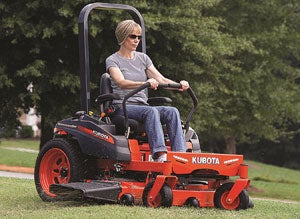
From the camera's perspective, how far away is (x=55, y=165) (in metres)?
9.50

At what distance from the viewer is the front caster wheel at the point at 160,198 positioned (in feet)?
27.5

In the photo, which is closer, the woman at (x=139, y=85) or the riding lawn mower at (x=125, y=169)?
the riding lawn mower at (x=125, y=169)

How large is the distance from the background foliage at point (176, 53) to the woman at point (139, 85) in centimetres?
897

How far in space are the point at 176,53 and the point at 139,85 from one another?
38.4ft

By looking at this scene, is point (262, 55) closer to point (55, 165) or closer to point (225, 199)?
point (55, 165)

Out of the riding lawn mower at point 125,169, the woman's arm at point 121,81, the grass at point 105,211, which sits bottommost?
the grass at point 105,211

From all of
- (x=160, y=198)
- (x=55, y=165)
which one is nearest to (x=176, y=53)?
(x=55, y=165)

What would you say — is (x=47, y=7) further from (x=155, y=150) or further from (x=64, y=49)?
(x=155, y=150)

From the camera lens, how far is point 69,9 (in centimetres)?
1858

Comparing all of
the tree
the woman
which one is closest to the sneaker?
the woman

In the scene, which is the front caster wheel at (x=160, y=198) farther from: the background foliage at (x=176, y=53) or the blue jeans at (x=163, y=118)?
the background foliage at (x=176, y=53)

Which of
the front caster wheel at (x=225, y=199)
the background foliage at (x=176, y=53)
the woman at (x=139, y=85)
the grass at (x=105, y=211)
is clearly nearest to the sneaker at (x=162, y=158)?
the woman at (x=139, y=85)

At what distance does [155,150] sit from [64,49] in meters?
11.5

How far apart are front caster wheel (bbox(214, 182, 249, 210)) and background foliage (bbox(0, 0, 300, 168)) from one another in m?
10.1
